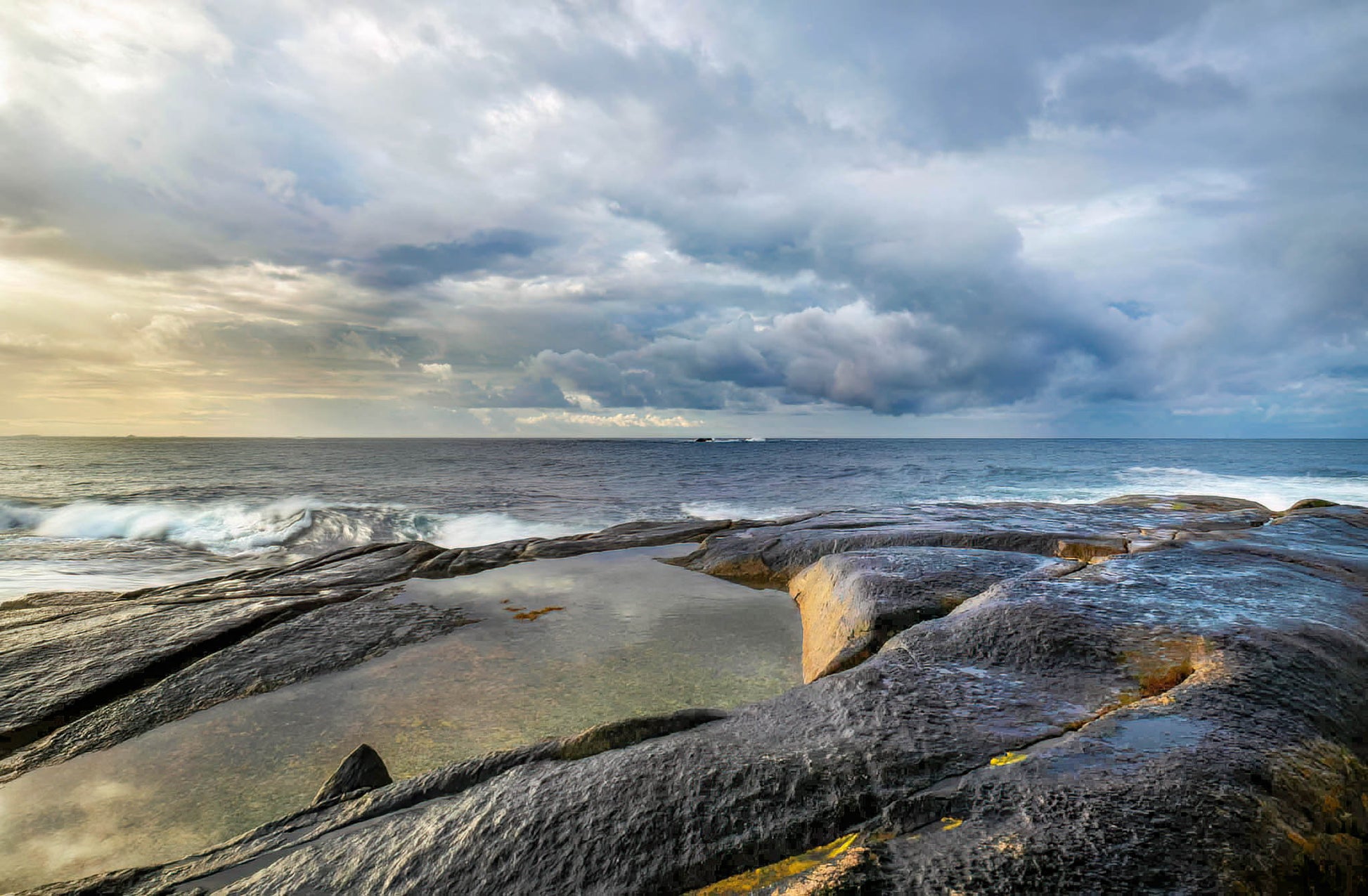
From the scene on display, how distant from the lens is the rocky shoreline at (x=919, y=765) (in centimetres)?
203

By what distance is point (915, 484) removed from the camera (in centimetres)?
3269

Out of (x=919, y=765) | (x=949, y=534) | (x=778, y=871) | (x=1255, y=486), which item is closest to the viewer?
(x=778, y=871)

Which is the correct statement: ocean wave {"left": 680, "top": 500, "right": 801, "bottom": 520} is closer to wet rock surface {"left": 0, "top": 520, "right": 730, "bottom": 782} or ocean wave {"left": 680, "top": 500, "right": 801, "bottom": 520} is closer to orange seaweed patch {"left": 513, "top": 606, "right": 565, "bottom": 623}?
orange seaweed patch {"left": 513, "top": 606, "right": 565, "bottom": 623}

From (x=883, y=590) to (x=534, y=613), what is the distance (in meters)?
4.14

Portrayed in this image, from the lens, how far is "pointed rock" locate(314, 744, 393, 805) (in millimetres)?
2965

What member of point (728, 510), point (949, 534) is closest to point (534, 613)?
point (949, 534)

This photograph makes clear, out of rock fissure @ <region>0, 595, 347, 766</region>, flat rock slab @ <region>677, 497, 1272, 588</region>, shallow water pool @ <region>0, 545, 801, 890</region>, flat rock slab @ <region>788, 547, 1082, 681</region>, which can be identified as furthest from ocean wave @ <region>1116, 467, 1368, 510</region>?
rock fissure @ <region>0, 595, 347, 766</region>

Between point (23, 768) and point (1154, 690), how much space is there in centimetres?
730

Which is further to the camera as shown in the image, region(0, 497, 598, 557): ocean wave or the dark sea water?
region(0, 497, 598, 557): ocean wave

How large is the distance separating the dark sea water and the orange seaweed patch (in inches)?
326

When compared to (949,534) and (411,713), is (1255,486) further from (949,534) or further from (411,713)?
(411,713)

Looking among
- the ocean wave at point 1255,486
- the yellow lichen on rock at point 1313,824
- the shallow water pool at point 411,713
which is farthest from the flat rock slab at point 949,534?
the ocean wave at point 1255,486

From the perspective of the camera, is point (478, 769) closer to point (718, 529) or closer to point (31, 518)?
point (718, 529)

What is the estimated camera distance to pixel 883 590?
217 inches
